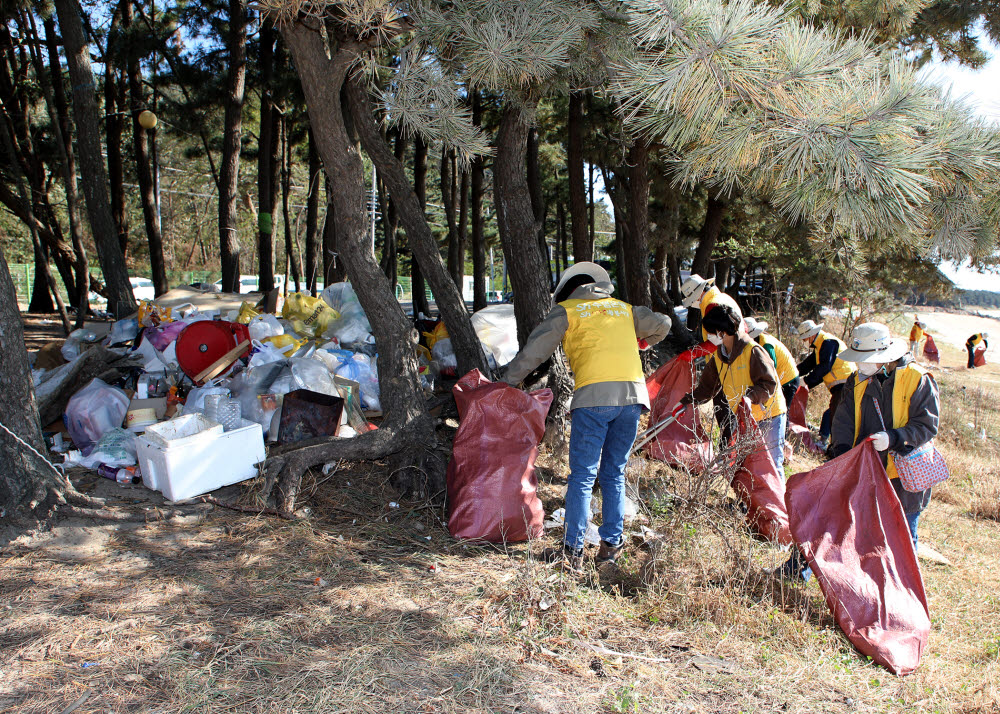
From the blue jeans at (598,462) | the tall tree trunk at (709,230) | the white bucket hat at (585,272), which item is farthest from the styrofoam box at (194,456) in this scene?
the tall tree trunk at (709,230)

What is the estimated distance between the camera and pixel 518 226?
5250 mm

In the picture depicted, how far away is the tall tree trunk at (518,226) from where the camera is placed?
16.9 ft

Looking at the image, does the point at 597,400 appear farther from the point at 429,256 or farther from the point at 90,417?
the point at 90,417

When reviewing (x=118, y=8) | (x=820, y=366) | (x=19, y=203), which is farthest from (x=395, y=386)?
(x=118, y=8)

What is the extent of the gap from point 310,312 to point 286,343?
82 cm

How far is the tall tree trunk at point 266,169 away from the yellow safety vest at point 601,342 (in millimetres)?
8427

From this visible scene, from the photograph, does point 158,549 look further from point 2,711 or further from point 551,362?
point 551,362

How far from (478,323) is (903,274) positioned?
28.0 feet

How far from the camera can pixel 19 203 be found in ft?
33.3

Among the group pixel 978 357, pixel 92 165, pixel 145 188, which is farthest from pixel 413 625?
pixel 978 357

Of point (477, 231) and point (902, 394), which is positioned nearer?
point (902, 394)

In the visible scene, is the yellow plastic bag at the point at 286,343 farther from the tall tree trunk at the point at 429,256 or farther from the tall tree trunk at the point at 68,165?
the tall tree trunk at the point at 68,165

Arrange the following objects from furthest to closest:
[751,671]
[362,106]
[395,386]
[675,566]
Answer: [362,106] < [395,386] < [675,566] < [751,671]

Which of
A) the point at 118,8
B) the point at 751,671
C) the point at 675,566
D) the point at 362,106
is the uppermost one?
the point at 118,8
